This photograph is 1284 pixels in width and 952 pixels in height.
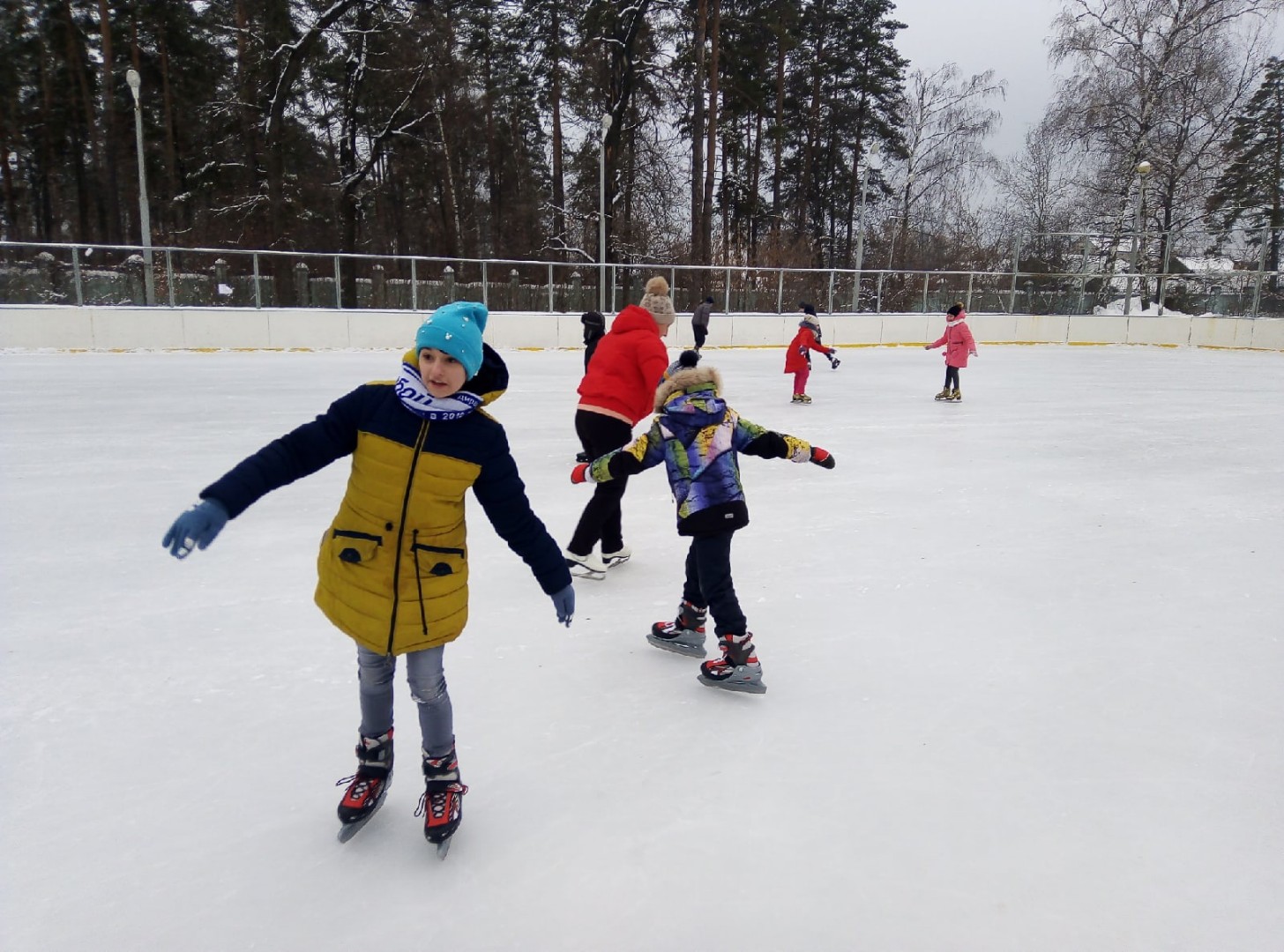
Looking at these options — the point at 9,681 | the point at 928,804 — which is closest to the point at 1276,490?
the point at 928,804

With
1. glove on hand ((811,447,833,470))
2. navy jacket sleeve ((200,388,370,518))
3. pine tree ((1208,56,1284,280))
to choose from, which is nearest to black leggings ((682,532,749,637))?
glove on hand ((811,447,833,470))

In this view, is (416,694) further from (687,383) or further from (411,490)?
(687,383)

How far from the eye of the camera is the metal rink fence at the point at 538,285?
1316 centimetres

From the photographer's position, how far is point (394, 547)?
198cm

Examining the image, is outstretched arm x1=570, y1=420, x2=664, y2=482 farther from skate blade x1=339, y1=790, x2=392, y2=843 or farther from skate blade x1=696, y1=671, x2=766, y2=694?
skate blade x1=339, y1=790, x2=392, y2=843

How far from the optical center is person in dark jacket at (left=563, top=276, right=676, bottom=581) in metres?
3.97

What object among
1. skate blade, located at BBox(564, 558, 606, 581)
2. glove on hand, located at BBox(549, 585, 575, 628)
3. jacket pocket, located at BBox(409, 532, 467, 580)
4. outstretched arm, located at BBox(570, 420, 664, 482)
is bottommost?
skate blade, located at BBox(564, 558, 606, 581)

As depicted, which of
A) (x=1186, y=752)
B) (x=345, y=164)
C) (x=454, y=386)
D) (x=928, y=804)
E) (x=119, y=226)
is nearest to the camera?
(x=454, y=386)

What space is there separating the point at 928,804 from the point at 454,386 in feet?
5.73

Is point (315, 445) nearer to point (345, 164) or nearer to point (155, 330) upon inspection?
point (155, 330)

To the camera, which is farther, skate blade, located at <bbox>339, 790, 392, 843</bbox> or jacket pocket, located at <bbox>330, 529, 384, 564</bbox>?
skate blade, located at <bbox>339, 790, 392, 843</bbox>

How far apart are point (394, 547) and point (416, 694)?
0.43m

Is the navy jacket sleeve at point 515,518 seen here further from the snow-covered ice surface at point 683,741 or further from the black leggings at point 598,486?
the black leggings at point 598,486

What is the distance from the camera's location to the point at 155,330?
42.8 feet
